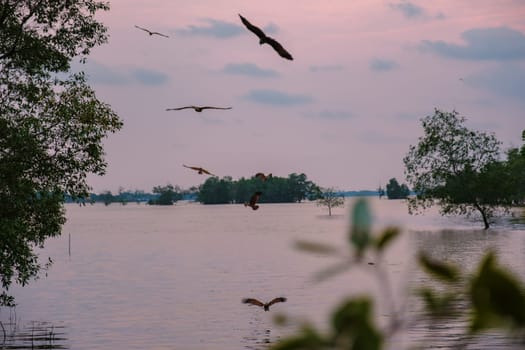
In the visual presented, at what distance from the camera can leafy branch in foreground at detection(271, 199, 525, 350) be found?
88cm

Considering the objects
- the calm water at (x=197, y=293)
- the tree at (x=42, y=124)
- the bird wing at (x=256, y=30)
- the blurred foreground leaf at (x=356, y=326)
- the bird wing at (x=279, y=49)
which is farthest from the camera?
the calm water at (x=197, y=293)

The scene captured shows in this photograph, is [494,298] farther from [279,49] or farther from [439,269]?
[279,49]

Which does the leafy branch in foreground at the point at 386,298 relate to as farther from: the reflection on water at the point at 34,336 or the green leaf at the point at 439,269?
the reflection on water at the point at 34,336

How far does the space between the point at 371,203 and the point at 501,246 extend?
9037 cm

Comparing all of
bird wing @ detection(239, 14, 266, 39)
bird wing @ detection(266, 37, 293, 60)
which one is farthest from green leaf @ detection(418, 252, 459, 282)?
bird wing @ detection(266, 37, 293, 60)

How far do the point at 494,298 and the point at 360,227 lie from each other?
6.3 inches

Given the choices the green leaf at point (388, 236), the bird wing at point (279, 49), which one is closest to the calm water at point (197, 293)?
the green leaf at point (388, 236)

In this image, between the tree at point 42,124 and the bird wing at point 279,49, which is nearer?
the bird wing at point 279,49

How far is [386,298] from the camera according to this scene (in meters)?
0.97

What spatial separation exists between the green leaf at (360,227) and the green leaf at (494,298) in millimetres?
120

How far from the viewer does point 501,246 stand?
87750mm

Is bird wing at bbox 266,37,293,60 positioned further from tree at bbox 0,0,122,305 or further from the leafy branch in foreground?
tree at bbox 0,0,122,305

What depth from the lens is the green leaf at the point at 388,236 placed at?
3.16 ft

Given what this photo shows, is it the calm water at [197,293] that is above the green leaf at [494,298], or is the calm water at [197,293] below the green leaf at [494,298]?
below
